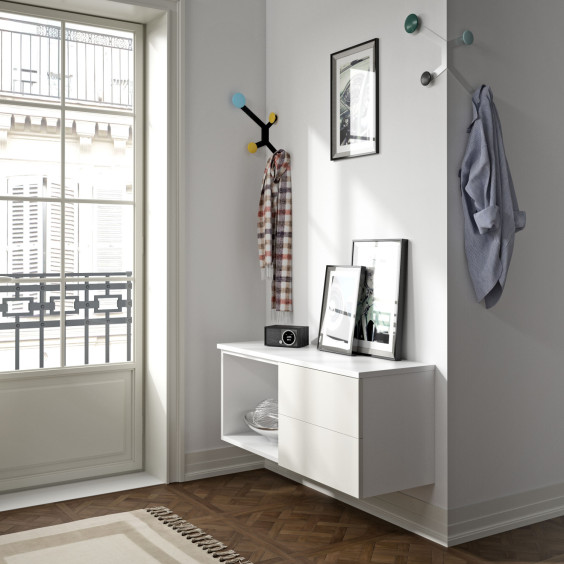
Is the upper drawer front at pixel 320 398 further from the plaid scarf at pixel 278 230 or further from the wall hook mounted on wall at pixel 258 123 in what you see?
the wall hook mounted on wall at pixel 258 123

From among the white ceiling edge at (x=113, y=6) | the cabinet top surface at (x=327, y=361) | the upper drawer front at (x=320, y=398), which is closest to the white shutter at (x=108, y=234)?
the cabinet top surface at (x=327, y=361)

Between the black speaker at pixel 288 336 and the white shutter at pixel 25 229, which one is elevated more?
the white shutter at pixel 25 229

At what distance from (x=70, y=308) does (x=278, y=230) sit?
119cm

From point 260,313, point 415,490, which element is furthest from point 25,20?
point 415,490

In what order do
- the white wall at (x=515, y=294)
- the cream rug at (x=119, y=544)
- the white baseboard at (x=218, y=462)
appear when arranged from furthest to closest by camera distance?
the white baseboard at (x=218, y=462), the white wall at (x=515, y=294), the cream rug at (x=119, y=544)

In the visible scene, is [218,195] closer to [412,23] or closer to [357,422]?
[412,23]

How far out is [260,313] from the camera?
4133mm

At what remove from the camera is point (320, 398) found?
302cm

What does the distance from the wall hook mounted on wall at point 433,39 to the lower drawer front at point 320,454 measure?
1502 millimetres

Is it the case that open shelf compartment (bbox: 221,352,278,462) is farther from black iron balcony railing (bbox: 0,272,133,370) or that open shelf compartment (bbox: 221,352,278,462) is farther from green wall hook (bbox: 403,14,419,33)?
green wall hook (bbox: 403,14,419,33)

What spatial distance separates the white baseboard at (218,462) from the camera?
3879 millimetres

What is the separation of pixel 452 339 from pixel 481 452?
52cm

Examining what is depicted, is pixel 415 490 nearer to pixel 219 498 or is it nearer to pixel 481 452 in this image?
pixel 481 452

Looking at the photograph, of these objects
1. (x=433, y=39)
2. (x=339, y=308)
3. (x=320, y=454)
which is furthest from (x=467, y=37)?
(x=320, y=454)
